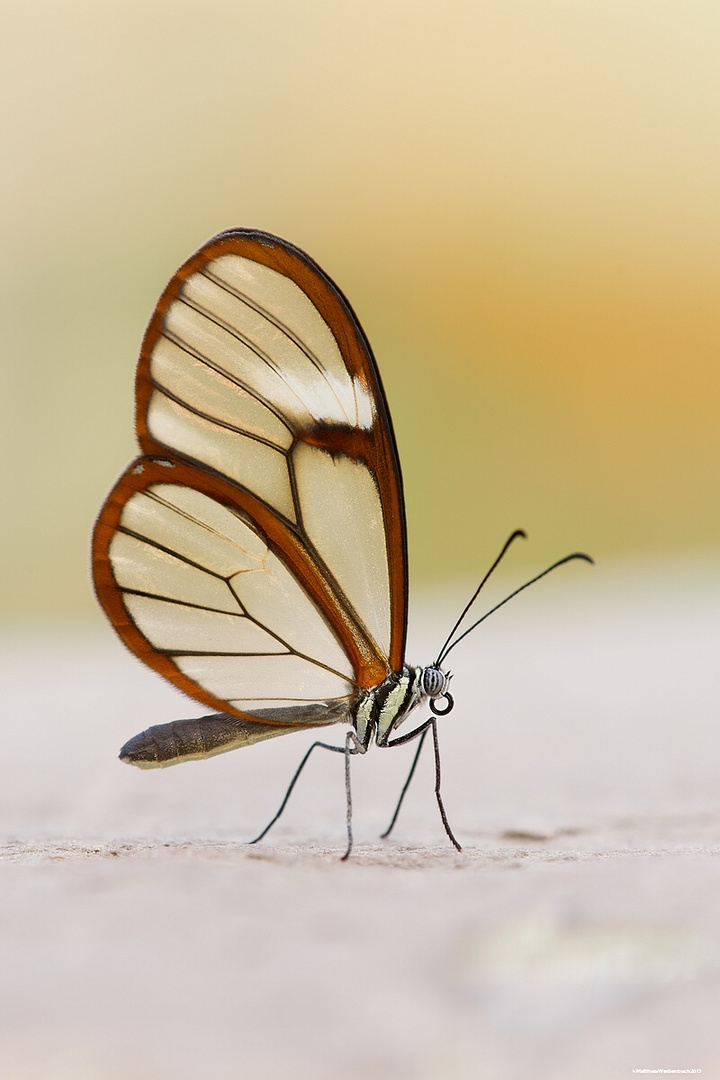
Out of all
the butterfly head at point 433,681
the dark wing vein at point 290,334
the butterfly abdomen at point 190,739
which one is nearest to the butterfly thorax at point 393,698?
the butterfly head at point 433,681

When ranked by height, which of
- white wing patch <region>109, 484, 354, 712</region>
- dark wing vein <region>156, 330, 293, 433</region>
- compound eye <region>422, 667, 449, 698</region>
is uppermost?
dark wing vein <region>156, 330, 293, 433</region>

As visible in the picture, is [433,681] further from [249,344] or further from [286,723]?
[249,344]

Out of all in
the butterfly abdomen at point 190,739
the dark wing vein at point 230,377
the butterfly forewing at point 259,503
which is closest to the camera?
the butterfly abdomen at point 190,739

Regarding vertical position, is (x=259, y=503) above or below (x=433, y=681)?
above

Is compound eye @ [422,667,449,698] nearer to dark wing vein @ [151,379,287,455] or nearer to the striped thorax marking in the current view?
the striped thorax marking

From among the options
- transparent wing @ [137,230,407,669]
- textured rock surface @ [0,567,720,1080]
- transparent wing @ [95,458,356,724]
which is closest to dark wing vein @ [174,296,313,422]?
transparent wing @ [137,230,407,669]

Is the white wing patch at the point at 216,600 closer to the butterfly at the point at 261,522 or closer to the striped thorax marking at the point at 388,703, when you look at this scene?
the butterfly at the point at 261,522

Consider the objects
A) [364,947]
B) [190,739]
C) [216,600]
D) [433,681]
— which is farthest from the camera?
[216,600]

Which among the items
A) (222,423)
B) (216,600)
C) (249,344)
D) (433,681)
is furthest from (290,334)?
(433,681)
